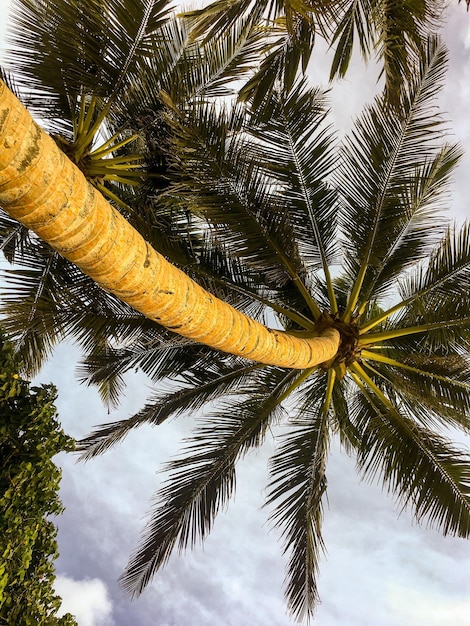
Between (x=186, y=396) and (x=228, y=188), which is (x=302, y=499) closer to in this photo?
(x=186, y=396)

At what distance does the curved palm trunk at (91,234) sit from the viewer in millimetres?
1749

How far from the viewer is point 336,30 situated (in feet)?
16.2

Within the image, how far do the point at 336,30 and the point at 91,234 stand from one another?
162 inches

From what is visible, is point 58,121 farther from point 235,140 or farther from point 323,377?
point 323,377

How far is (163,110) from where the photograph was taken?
5094 mm

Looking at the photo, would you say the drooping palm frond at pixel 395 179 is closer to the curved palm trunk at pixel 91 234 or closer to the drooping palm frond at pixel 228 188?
the drooping palm frond at pixel 228 188

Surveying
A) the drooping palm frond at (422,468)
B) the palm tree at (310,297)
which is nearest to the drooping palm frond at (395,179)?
the palm tree at (310,297)

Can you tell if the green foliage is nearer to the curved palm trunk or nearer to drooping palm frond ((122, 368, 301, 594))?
the curved palm trunk

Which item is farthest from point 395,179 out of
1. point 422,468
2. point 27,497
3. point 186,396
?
point 27,497

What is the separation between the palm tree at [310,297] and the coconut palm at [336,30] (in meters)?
0.23

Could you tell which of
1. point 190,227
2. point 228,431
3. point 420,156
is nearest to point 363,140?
point 420,156

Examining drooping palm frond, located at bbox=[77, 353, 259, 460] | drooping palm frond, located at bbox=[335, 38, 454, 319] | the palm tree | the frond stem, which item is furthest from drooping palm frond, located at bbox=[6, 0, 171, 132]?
the frond stem

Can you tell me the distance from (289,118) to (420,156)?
1428 millimetres

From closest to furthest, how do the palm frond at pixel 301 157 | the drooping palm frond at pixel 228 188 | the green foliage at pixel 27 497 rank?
the green foliage at pixel 27 497, the drooping palm frond at pixel 228 188, the palm frond at pixel 301 157
